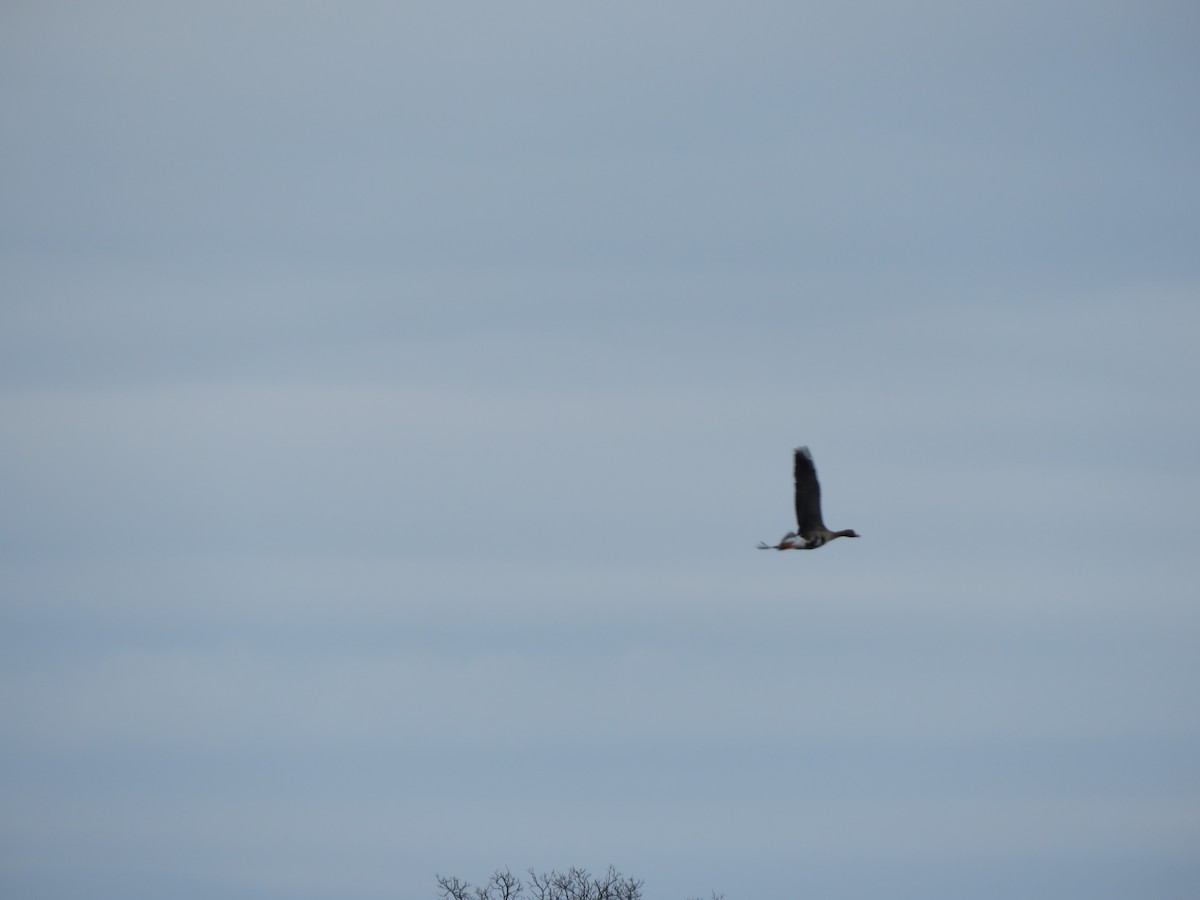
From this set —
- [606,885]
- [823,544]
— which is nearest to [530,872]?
[606,885]

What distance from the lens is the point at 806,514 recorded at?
49750 mm

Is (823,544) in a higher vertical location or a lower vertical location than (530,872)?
higher

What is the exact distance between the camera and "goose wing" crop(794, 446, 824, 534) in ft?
160

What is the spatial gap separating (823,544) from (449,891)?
2110cm

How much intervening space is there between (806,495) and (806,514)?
2.23ft

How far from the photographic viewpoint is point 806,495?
49219mm

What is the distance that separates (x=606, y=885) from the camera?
6425 centimetres

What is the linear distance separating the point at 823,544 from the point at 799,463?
2.32m

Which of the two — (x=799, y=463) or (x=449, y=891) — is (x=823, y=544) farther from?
(x=449, y=891)

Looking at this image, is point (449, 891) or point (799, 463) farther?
point (449, 891)

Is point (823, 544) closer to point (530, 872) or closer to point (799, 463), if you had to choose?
point (799, 463)

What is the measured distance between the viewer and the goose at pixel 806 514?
48.7 meters

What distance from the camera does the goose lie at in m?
48.7

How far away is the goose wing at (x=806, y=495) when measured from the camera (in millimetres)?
48719
